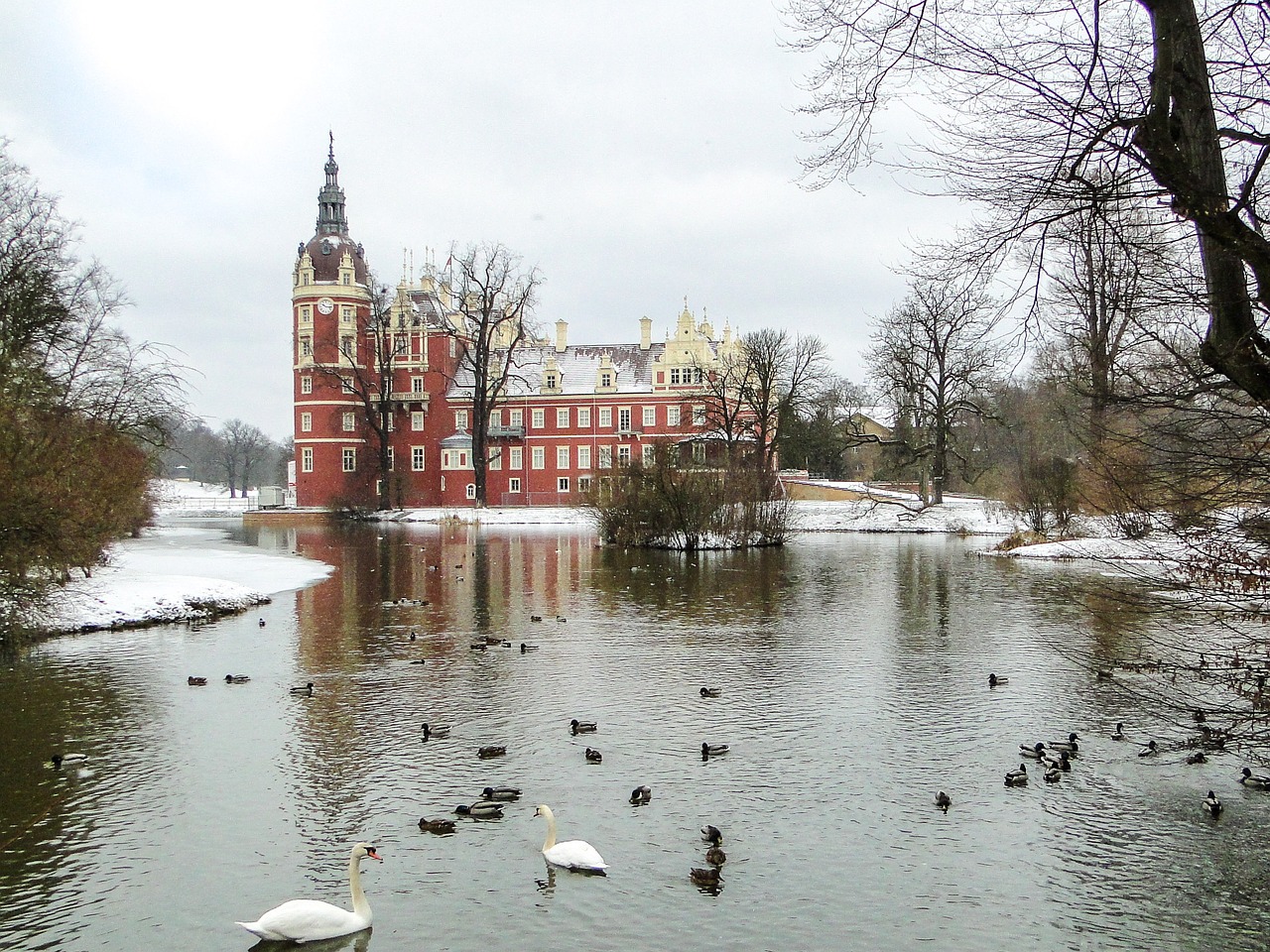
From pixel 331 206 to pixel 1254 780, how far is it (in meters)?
76.4

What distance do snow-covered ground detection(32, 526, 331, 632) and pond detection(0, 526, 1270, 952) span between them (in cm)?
114

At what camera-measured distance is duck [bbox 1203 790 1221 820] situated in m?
9.35

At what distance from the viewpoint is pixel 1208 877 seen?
8.10 m

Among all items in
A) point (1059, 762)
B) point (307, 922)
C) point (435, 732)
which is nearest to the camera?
point (307, 922)

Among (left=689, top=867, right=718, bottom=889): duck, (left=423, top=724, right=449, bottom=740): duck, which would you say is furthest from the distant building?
(left=689, top=867, right=718, bottom=889): duck

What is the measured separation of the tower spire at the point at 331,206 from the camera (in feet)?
252

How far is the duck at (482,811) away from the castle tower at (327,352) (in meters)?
66.0

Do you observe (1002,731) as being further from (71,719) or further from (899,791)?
(71,719)

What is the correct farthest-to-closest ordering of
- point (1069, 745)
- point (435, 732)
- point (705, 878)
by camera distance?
point (435, 732)
point (1069, 745)
point (705, 878)

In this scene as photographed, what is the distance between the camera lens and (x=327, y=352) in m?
74.4

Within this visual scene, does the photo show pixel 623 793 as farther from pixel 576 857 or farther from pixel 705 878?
pixel 705 878

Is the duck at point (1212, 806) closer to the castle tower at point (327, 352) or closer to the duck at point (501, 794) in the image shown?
the duck at point (501, 794)

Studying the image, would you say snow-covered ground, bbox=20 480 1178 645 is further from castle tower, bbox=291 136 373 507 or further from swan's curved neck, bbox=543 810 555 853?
castle tower, bbox=291 136 373 507

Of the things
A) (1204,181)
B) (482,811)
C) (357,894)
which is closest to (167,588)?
(482,811)
